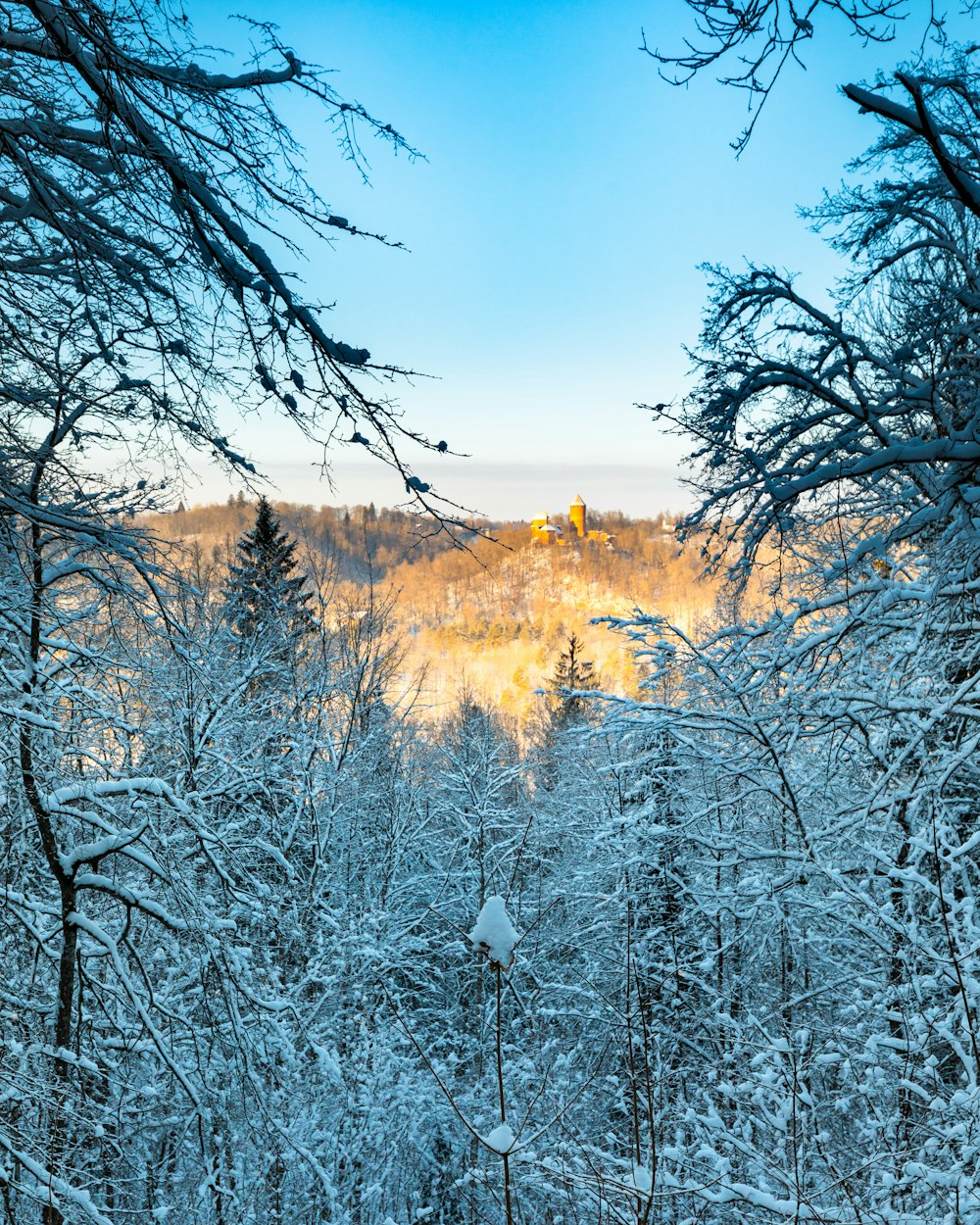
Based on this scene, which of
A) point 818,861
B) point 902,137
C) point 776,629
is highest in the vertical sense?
point 902,137

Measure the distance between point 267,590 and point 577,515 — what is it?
335ft

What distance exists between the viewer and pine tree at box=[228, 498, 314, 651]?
40.8ft

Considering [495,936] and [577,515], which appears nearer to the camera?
[495,936]

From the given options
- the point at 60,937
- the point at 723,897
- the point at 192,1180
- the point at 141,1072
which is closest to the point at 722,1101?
the point at 723,897

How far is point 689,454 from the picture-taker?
5.11 m

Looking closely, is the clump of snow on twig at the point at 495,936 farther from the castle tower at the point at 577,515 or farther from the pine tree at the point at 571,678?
the castle tower at the point at 577,515

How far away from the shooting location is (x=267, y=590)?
1462 centimetres

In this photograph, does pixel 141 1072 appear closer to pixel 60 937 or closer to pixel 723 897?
pixel 60 937

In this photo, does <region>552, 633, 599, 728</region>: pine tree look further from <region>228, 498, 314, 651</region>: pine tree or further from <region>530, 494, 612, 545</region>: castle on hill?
<region>530, 494, 612, 545</region>: castle on hill

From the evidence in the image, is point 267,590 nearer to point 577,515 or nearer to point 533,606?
point 533,606

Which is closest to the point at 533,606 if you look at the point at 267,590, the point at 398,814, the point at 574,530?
the point at 574,530

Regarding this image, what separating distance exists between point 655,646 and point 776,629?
1.47m

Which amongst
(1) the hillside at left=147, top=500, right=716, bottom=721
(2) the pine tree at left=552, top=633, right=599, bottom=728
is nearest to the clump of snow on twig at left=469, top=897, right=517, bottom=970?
(2) the pine tree at left=552, top=633, right=599, bottom=728

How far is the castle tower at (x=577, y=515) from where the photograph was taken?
4344 inches
